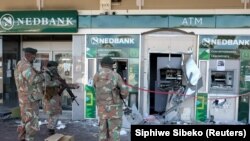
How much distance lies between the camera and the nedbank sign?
8.84 metres

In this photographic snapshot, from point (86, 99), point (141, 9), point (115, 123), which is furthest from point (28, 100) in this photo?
point (141, 9)

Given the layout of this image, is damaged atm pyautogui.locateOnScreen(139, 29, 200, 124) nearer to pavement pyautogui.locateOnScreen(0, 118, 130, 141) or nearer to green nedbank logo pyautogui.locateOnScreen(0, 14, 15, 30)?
pavement pyautogui.locateOnScreen(0, 118, 130, 141)

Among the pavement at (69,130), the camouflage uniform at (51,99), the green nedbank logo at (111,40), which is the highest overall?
the green nedbank logo at (111,40)

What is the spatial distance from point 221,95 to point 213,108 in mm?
386

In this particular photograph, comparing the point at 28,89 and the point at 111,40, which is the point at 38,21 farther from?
the point at 28,89

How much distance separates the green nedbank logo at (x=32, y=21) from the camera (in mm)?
8859

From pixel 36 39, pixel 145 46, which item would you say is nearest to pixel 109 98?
pixel 145 46

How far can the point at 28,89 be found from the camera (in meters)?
5.91

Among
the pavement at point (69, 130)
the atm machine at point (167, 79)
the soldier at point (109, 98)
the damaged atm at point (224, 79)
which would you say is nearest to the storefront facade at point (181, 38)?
the damaged atm at point (224, 79)

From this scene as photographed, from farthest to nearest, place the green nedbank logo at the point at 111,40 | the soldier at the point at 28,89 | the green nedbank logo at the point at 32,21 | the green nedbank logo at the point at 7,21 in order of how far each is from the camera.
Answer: the green nedbank logo at the point at 7,21 → the green nedbank logo at the point at 32,21 → the green nedbank logo at the point at 111,40 → the soldier at the point at 28,89

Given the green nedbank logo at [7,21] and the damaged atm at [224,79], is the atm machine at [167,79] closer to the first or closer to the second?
the damaged atm at [224,79]

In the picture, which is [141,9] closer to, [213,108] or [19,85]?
[213,108]

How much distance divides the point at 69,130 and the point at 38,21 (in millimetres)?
3044

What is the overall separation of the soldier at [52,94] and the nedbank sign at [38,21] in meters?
2.07
